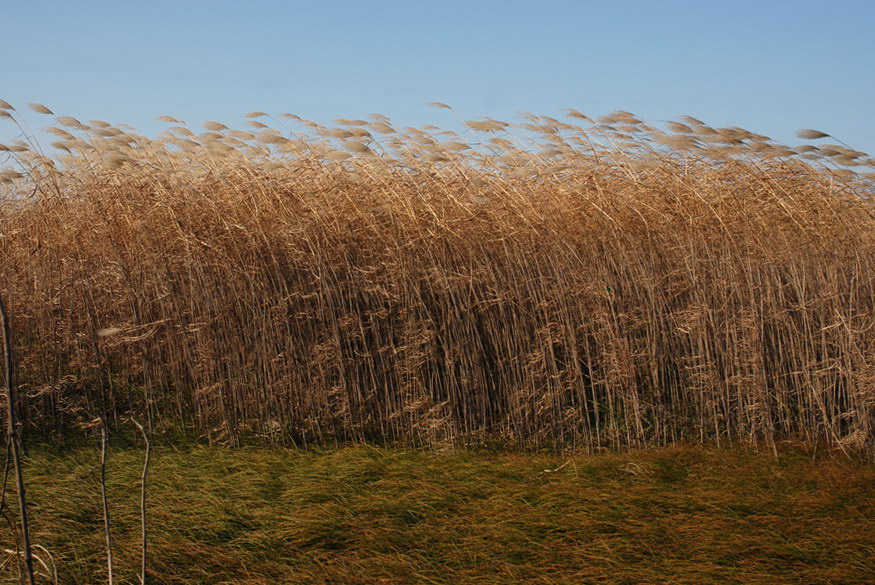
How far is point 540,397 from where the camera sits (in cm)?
384

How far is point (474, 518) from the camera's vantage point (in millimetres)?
2852

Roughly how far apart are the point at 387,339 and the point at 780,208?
7.97 feet

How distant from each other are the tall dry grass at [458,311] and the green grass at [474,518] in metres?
0.30

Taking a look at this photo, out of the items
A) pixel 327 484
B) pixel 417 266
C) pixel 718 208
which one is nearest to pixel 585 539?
pixel 327 484

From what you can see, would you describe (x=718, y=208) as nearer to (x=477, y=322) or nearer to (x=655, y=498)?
(x=477, y=322)

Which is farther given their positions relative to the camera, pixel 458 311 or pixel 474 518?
pixel 458 311

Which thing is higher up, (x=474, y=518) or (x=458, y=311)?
(x=458, y=311)

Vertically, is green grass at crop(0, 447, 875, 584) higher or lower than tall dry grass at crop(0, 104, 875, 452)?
lower

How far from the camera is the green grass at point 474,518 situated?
253cm

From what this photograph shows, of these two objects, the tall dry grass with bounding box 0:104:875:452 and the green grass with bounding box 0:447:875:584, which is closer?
the green grass with bounding box 0:447:875:584

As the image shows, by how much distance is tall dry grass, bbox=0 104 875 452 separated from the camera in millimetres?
3764

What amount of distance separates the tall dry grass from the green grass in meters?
0.30

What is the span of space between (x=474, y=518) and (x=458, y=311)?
4.02 feet

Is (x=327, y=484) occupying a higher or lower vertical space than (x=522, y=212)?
lower
